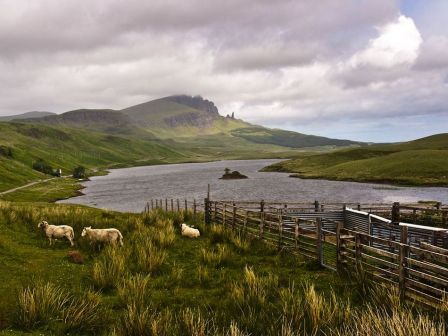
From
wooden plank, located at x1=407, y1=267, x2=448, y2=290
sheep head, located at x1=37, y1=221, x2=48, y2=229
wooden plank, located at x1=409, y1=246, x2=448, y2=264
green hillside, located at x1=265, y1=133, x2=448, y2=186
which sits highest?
wooden plank, located at x1=409, y1=246, x2=448, y2=264

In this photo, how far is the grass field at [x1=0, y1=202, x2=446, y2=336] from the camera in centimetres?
843

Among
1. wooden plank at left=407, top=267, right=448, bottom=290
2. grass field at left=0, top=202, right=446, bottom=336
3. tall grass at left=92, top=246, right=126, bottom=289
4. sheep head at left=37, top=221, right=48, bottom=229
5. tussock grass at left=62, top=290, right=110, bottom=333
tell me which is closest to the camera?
grass field at left=0, top=202, right=446, bottom=336

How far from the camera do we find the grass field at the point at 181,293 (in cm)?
843

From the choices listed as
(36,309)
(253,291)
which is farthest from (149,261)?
(36,309)

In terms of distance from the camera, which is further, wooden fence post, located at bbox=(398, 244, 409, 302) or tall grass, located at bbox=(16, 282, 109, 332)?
wooden fence post, located at bbox=(398, 244, 409, 302)

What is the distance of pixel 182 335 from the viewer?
8.21m

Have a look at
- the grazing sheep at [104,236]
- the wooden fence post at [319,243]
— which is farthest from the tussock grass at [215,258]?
the grazing sheep at [104,236]

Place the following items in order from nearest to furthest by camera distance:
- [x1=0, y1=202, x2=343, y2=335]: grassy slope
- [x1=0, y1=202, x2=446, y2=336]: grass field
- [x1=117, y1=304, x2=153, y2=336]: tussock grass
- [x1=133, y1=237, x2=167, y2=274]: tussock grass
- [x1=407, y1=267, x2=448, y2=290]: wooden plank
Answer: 1. [x1=117, y1=304, x2=153, y2=336]: tussock grass
2. [x1=0, y1=202, x2=446, y2=336]: grass field
3. [x1=407, y1=267, x2=448, y2=290]: wooden plank
4. [x1=0, y1=202, x2=343, y2=335]: grassy slope
5. [x1=133, y1=237, x2=167, y2=274]: tussock grass

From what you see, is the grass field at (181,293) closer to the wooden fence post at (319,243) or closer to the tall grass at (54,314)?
the tall grass at (54,314)

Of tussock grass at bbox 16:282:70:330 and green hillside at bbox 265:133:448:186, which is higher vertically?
tussock grass at bbox 16:282:70:330

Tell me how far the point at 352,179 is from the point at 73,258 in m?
102

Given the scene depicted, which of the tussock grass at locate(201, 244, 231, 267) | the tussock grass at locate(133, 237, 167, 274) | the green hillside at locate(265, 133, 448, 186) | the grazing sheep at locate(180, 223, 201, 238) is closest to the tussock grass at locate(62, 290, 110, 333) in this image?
the tussock grass at locate(133, 237, 167, 274)

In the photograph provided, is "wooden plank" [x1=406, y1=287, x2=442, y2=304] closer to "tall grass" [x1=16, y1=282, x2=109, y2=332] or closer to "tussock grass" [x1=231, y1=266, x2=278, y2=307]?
"tussock grass" [x1=231, y1=266, x2=278, y2=307]

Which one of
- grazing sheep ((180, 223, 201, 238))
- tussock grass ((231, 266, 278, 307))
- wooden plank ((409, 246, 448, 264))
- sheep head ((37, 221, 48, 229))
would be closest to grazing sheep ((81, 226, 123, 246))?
sheep head ((37, 221, 48, 229))
